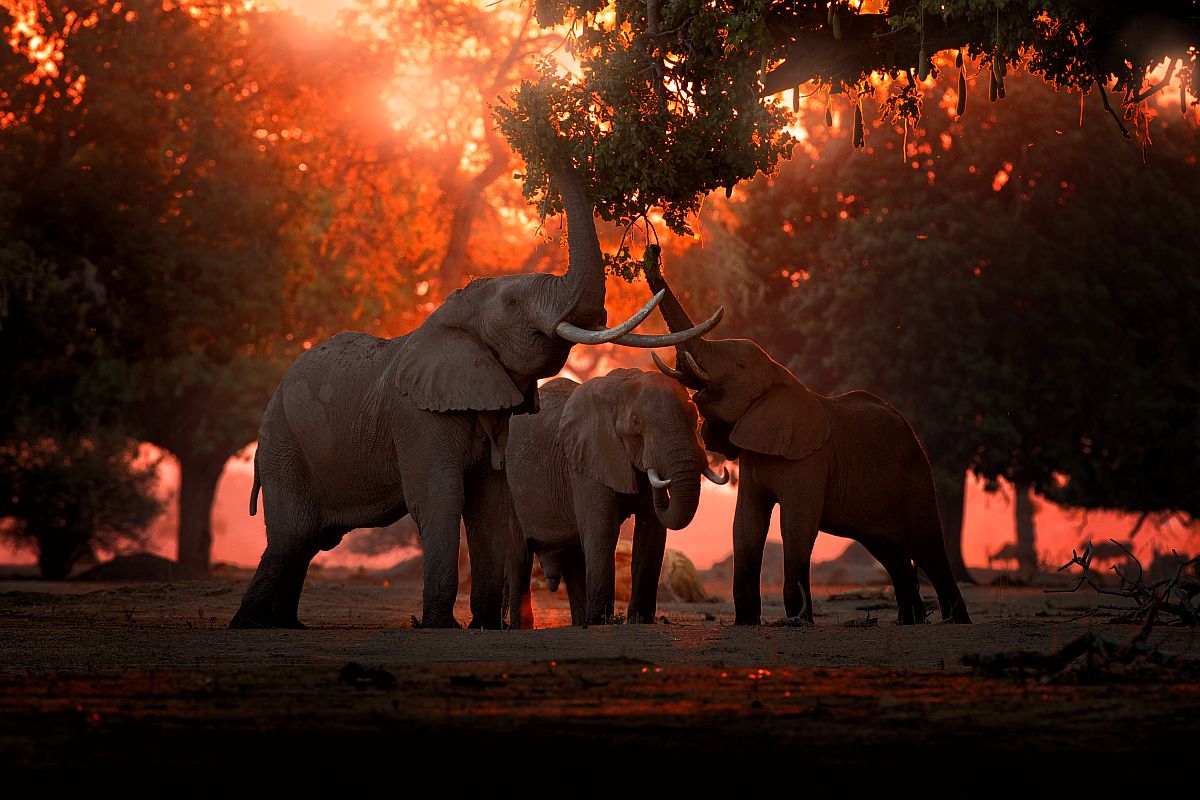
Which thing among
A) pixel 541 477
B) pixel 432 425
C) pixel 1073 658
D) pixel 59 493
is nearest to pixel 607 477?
pixel 541 477

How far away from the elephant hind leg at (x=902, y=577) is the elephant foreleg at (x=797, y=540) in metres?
1.31

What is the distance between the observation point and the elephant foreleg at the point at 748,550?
13836mm

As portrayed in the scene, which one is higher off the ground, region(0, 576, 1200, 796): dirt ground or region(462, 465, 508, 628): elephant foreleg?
region(462, 465, 508, 628): elephant foreleg

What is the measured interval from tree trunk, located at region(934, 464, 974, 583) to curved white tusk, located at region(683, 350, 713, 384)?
18.3 meters

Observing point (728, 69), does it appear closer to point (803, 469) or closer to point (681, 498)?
point (803, 469)

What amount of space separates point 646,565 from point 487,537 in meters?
2.10

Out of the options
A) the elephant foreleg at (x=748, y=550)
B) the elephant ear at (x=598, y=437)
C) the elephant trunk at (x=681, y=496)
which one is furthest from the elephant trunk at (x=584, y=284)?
the elephant foreleg at (x=748, y=550)

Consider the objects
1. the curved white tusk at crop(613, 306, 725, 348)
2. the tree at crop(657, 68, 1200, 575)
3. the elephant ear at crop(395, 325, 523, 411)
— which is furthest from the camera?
the tree at crop(657, 68, 1200, 575)

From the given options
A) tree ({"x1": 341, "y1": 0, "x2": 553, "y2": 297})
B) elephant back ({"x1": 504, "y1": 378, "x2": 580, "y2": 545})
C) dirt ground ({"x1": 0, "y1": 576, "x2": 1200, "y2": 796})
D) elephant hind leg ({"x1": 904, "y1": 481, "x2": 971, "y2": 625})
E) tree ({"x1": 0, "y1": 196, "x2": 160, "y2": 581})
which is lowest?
dirt ground ({"x1": 0, "y1": 576, "x2": 1200, "y2": 796})

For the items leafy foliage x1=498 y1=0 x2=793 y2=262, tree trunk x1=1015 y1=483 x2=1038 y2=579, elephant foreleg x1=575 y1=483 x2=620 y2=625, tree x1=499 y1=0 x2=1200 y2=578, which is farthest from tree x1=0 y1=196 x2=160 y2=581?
tree trunk x1=1015 y1=483 x2=1038 y2=579

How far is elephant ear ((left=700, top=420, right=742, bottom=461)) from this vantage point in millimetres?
14328

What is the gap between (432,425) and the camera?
42.9 ft

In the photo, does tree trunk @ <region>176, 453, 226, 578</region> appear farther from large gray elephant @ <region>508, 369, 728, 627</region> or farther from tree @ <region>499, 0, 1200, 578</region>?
tree @ <region>499, 0, 1200, 578</region>

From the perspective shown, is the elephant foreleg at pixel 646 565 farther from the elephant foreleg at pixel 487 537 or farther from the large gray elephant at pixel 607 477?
the elephant foreleg at pixel 487 537
